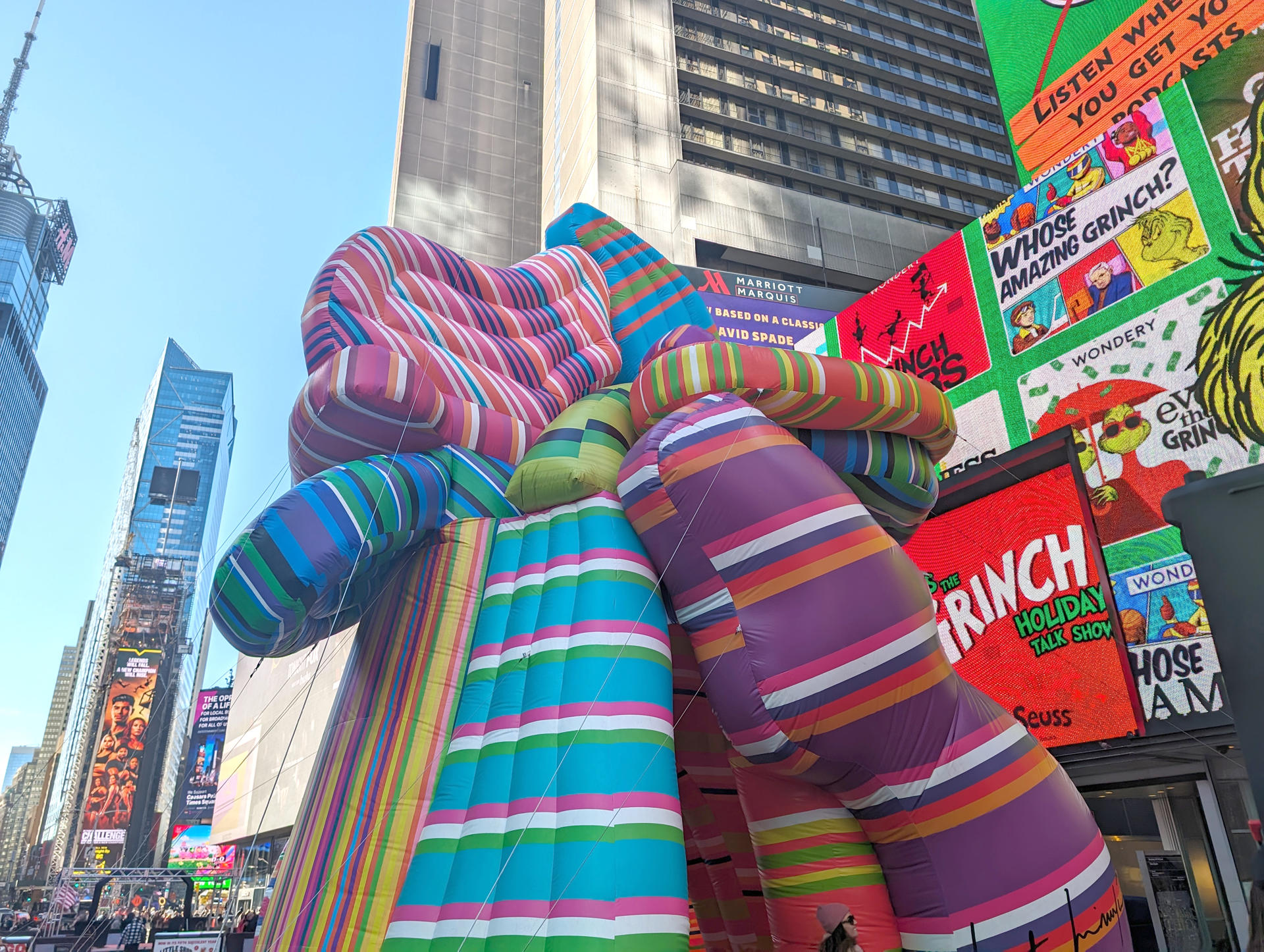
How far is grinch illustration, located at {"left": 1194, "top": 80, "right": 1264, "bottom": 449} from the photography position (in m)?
7.70

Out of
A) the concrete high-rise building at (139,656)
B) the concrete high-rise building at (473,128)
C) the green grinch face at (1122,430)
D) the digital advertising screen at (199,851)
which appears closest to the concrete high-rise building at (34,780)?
the concrete high-rise building at (139,656)

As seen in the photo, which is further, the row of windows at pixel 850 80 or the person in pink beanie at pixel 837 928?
the row of windows at pixel 850 80

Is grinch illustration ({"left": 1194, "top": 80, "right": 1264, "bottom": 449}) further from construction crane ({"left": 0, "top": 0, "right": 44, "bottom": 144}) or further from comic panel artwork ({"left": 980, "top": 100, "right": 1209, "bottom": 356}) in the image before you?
construction crane ({"left": 0, "top": 0, "right": 44, "bottom": 144})

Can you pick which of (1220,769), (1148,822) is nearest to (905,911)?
(1220,769)

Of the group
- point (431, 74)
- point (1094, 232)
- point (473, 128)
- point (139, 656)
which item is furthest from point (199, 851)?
point (1094, 232)

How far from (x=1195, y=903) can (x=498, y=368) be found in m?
9.94

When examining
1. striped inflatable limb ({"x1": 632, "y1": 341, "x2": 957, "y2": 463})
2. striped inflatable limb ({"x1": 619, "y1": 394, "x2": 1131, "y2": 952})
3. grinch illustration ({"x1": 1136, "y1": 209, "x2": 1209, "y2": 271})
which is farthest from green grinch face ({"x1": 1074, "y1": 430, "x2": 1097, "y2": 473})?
striped inflatable limb ({"x1": 619, "y1": 394, "x2": 1131, "y2": 952})

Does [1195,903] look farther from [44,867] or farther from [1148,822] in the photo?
[44,867]

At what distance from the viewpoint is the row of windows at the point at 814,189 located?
120ft

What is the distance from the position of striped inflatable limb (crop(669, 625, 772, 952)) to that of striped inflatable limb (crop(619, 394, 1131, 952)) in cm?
45

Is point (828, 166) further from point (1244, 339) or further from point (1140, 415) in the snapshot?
point (1244, 339)

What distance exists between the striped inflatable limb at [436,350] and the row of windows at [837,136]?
115ft

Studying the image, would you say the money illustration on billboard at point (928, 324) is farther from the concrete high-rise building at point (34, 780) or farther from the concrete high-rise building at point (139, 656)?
the concrete high-rise building at point (34, 780)

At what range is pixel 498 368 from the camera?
388 cm
